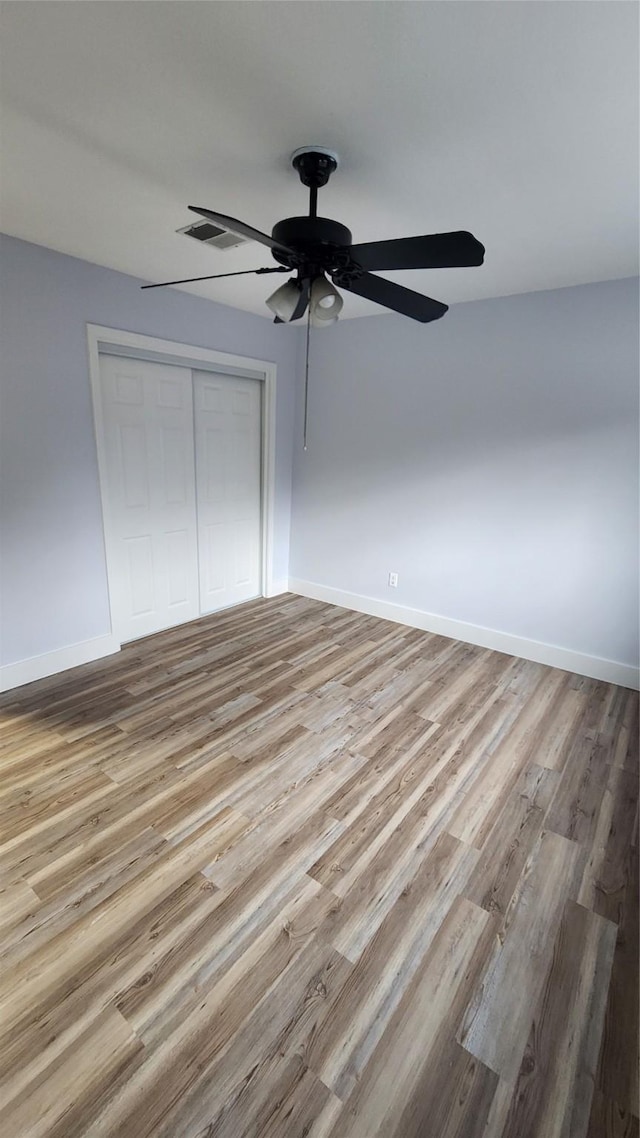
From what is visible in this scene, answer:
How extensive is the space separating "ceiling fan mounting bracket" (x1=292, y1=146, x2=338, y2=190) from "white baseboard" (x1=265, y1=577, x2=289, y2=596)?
332 centimetres

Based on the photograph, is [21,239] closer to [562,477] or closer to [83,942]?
[83,942]

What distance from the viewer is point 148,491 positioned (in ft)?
11.3

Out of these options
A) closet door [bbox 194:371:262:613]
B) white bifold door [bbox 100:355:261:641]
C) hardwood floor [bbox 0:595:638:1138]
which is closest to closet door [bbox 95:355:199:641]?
white bifold door [bbox 100:355:261:641]

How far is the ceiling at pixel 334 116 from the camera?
1.13 metres

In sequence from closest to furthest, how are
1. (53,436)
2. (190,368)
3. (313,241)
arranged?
(313,241) → (53,436) → (190,368)

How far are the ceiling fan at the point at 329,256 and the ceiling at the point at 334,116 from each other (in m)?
0.12

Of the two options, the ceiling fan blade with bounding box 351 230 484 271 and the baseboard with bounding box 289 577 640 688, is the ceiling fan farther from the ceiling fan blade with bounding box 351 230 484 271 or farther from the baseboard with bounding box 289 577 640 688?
the baseboard with bounding box 289 577 640 688

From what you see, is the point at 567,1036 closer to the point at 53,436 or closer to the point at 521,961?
the point at 521,961

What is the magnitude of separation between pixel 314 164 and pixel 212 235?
0.83 meters

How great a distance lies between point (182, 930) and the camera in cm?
151

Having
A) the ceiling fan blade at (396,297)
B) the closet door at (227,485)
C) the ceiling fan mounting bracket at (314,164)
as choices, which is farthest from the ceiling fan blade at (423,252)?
the closet door at (227,485)

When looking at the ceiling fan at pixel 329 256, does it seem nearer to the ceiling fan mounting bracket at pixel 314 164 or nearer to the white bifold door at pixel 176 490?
the ceiling fan mounting bracket at pixel 314 164

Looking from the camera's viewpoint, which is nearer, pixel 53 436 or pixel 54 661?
pixel 53 436

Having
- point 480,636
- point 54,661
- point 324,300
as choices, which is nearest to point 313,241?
point 324,300
